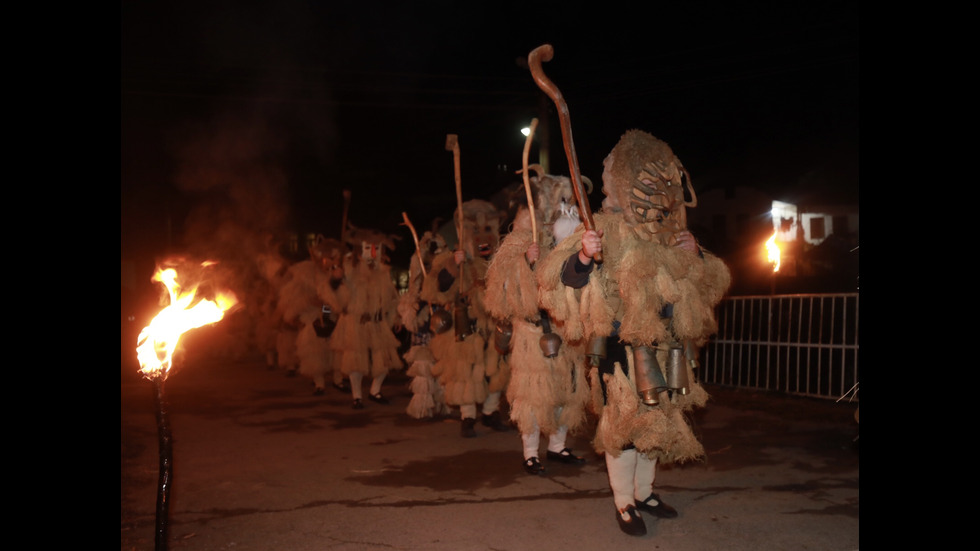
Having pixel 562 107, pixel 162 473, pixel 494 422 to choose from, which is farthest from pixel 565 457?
pixel 162 473

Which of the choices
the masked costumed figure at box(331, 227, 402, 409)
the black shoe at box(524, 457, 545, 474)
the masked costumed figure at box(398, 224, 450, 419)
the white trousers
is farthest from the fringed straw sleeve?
the masked costumed figure at box(331, 227, 402, 409)

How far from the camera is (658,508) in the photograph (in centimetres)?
489

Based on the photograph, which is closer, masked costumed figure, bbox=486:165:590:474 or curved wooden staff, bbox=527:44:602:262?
curved wooden staff, bbox=527:44:602:262

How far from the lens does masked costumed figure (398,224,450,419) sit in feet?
30.1

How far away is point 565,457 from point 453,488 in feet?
4.12

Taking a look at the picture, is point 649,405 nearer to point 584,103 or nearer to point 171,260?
point 171,260

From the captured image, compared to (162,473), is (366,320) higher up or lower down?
higher up

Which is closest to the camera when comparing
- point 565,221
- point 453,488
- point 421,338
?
point 453,488

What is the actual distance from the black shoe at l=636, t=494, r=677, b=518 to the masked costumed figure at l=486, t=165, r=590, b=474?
48.6 inches

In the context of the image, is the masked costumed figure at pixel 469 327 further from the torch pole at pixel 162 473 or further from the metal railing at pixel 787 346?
the metal railing at pixel 787 346

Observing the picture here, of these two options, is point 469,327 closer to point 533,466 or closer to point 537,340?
point 537,340

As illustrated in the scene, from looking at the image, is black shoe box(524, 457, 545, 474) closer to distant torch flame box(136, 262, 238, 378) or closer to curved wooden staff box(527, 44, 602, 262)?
curved wooden staff box(527, 44, 602, 262)

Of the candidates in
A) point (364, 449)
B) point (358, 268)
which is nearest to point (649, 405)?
point (364, 449)

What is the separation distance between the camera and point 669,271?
4.44 m
